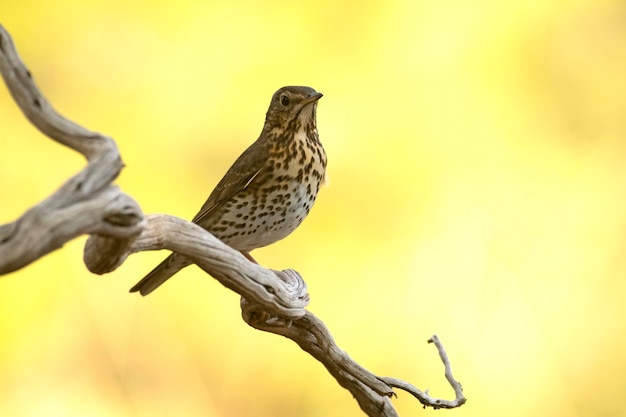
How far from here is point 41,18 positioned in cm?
324

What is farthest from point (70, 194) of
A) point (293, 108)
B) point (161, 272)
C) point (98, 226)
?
point (293, 108)

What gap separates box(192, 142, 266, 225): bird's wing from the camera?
Result: 210 centimetres

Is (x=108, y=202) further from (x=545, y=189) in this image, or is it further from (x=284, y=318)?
(x=545, y=189)

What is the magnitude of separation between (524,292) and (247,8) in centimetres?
147

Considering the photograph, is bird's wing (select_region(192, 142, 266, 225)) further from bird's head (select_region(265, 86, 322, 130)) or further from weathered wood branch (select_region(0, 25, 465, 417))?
weathered wood branch (select_region(0, 25, 465, 417))

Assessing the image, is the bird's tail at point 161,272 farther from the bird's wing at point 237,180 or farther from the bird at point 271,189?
the bird's wing at point 237,180

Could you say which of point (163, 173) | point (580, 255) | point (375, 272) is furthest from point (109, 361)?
point (580, 255)

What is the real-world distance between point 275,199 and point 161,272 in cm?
31

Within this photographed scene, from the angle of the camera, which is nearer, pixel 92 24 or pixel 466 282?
pixel 466 282

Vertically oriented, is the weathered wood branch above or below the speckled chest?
below

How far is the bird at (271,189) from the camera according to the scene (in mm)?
2078

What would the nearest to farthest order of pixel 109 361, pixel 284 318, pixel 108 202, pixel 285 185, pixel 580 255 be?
pixel 108 202 < pixel 284 318 < pixel 285 185 < pixel 109 361 < pixel 580 255

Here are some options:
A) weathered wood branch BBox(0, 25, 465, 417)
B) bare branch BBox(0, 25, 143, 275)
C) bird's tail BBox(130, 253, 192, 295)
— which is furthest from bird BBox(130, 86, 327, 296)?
bare branch BBox(0, 25, 143, 275)

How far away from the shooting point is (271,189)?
6.83ft
